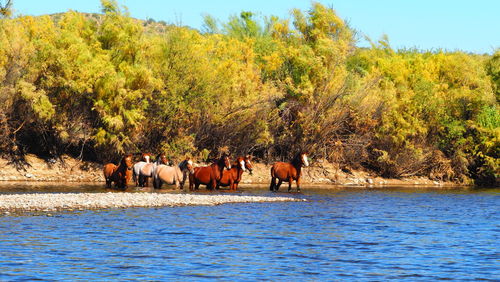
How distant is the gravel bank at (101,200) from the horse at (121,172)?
510cm

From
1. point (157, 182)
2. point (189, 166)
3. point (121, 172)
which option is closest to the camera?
point (121, 172)

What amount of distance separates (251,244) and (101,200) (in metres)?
9.08

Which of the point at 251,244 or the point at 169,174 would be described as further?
the point at 169,174

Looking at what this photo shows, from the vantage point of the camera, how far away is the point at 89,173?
141 ft

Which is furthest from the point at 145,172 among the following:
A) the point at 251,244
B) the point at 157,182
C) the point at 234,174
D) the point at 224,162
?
the point at 251,244

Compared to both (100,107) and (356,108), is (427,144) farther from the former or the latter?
(100,107)

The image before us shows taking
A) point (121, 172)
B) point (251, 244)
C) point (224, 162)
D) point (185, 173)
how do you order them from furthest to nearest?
point (185, 173) → point (224, 162) → point (121, 172) → point (251, 244)

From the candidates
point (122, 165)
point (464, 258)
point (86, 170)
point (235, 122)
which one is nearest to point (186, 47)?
point (235, 122)

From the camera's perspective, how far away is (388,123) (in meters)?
52.5

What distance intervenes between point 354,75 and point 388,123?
165 inches

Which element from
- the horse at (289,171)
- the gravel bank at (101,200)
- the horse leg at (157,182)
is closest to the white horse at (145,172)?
the horse leg at (157,182)

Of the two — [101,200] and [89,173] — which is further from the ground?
[89,173]

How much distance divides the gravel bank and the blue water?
92 centimetres

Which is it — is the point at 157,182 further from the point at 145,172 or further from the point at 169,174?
the point at 145,172
